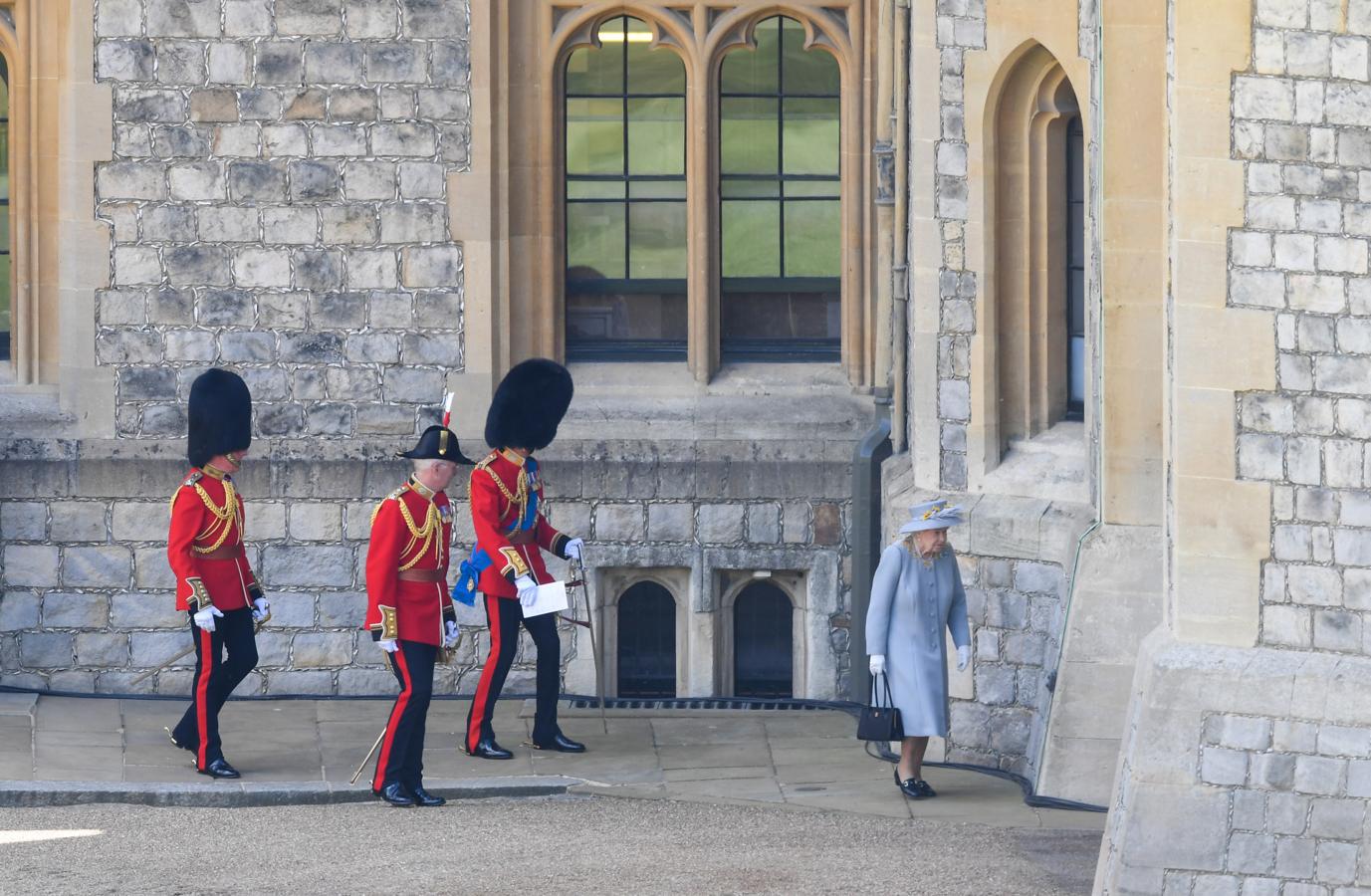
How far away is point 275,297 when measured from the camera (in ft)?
41.0

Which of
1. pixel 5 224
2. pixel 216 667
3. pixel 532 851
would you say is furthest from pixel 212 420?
pixel 5 224

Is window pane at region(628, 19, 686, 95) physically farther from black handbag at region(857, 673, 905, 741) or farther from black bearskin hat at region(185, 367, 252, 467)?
black handbag at region(857, 673, 905, 741)

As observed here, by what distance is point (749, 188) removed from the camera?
509 inches

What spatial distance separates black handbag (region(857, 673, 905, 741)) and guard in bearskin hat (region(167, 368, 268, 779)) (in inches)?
97.9

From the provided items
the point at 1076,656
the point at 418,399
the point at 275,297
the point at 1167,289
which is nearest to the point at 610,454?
the point at 418,399

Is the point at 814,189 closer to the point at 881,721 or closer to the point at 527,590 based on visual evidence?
the point at 527,590

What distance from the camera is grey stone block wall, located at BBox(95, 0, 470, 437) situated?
40.7ft

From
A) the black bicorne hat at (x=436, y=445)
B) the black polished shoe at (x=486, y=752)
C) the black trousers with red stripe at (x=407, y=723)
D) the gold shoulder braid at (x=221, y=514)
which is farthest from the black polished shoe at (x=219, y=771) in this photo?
the black bicorne hat at (x=436, y=445)

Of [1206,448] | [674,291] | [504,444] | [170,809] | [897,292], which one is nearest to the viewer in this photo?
[1206,448]

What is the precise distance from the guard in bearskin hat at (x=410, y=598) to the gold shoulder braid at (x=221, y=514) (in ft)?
2.44

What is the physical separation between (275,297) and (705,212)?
82.5 inches

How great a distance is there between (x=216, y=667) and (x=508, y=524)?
4.51 ft

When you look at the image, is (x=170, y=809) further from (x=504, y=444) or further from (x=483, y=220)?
(x=483, y=220)

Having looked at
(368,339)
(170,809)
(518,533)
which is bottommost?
(170,809)
